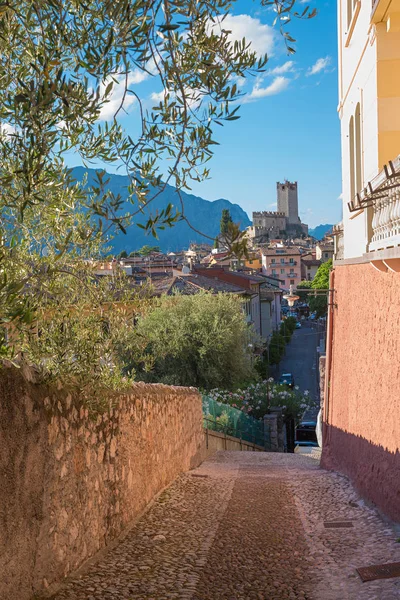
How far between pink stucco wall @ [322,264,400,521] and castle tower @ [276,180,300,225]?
6644 inches

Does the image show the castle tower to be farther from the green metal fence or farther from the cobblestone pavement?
the cobblestone pavement

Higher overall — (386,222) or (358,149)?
(358,149)

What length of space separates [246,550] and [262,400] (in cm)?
2052

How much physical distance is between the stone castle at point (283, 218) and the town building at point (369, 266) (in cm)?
14036

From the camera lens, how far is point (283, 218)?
565 ft

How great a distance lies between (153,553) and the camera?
566 cm

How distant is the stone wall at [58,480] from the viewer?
4062mm

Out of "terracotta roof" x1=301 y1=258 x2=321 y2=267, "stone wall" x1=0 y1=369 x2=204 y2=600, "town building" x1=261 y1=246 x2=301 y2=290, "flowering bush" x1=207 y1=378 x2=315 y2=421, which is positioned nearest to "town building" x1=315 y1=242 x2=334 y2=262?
"terracotta roof" x1=301 y1=258 x2=321 y2=267

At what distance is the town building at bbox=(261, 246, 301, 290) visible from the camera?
99.4 m

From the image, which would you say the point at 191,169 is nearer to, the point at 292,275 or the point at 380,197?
the point at 380,197

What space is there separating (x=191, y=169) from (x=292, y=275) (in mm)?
96896

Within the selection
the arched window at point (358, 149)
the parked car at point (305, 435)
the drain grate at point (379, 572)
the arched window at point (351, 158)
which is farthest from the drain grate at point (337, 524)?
the parked car at point (305, 435)

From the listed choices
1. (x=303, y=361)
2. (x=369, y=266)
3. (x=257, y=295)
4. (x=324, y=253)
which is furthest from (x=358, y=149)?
(x=324, y=253)

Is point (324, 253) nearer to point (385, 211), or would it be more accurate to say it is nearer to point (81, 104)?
point (385, 211)
